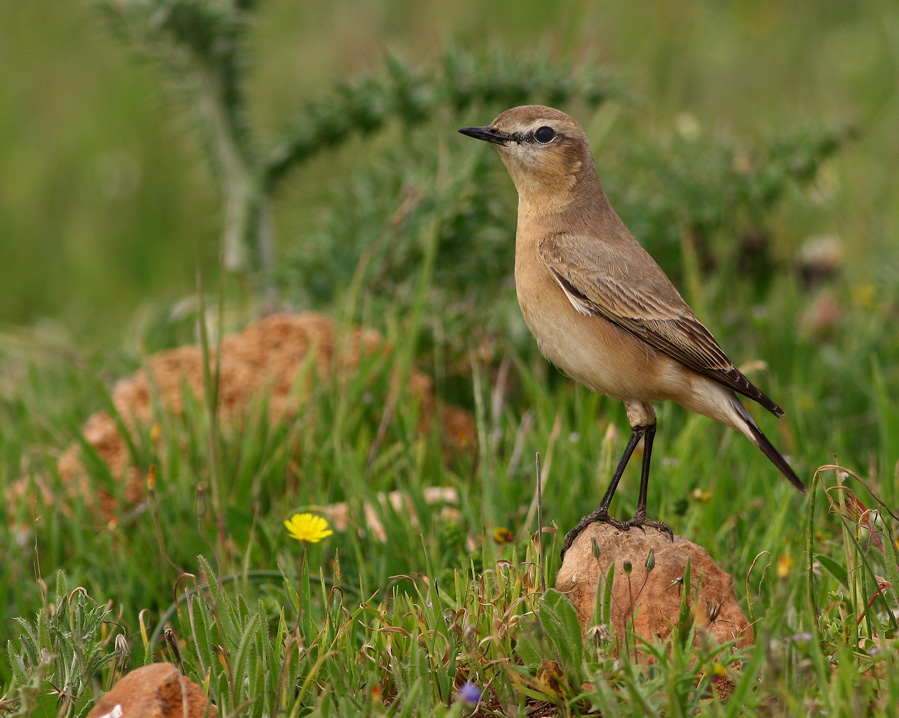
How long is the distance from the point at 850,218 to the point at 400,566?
220 inches

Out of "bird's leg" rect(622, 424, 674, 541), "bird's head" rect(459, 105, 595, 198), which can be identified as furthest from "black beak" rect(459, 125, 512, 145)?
"bird's leg" rect(622, 424, 674, 541)

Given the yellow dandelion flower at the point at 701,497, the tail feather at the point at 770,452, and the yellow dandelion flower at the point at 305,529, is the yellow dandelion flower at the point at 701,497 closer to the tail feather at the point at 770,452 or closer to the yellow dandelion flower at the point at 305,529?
the tail feather at the point at 770,452

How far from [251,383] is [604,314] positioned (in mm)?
2299

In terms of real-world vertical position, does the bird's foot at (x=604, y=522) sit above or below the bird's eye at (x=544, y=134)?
below

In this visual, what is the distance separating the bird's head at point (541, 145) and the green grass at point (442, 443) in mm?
764

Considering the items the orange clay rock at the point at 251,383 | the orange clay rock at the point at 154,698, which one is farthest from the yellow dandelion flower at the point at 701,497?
the orange clay rock at the point at 154,698

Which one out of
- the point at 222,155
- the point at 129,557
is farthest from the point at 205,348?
the point at 222,155

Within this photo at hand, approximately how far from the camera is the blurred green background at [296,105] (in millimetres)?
8992

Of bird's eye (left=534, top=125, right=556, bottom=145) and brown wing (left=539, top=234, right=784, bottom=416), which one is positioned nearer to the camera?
brown wing (left=539, top=234, right=784, bottom=416)

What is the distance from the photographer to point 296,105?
29.7ft

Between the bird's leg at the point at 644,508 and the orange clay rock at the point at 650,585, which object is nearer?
the orange clay rock at the point at 650,585

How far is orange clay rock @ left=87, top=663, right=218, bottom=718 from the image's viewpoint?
111 inches

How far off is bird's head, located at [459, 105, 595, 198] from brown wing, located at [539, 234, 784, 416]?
0.33m

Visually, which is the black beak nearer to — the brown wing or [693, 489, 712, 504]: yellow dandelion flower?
the brown wing
